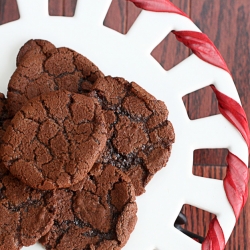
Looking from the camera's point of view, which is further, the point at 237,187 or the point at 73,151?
the point at 237,187

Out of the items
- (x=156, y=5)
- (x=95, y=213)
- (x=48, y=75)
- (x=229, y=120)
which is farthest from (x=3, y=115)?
(x=229, y=120)

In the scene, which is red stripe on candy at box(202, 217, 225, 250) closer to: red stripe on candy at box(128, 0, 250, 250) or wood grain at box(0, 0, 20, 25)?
red stripe on candy at box(128, 0, 250, 250)

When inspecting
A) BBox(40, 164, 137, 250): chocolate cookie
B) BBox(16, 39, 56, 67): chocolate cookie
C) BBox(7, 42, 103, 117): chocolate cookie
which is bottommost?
BBox(40, 164, 137, 250): chocolate cookie

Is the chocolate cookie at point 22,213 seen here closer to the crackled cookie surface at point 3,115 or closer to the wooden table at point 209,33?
the crackled cookie surface at point 3,115

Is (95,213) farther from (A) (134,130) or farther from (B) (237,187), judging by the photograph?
(B) (237,187)

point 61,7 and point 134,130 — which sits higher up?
point 61,7

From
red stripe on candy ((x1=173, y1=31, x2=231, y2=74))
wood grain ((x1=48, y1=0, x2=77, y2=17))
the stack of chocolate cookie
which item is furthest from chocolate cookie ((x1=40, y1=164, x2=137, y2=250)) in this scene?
wood grain ((x1=48, y1=0, x2=77, y2=17))
